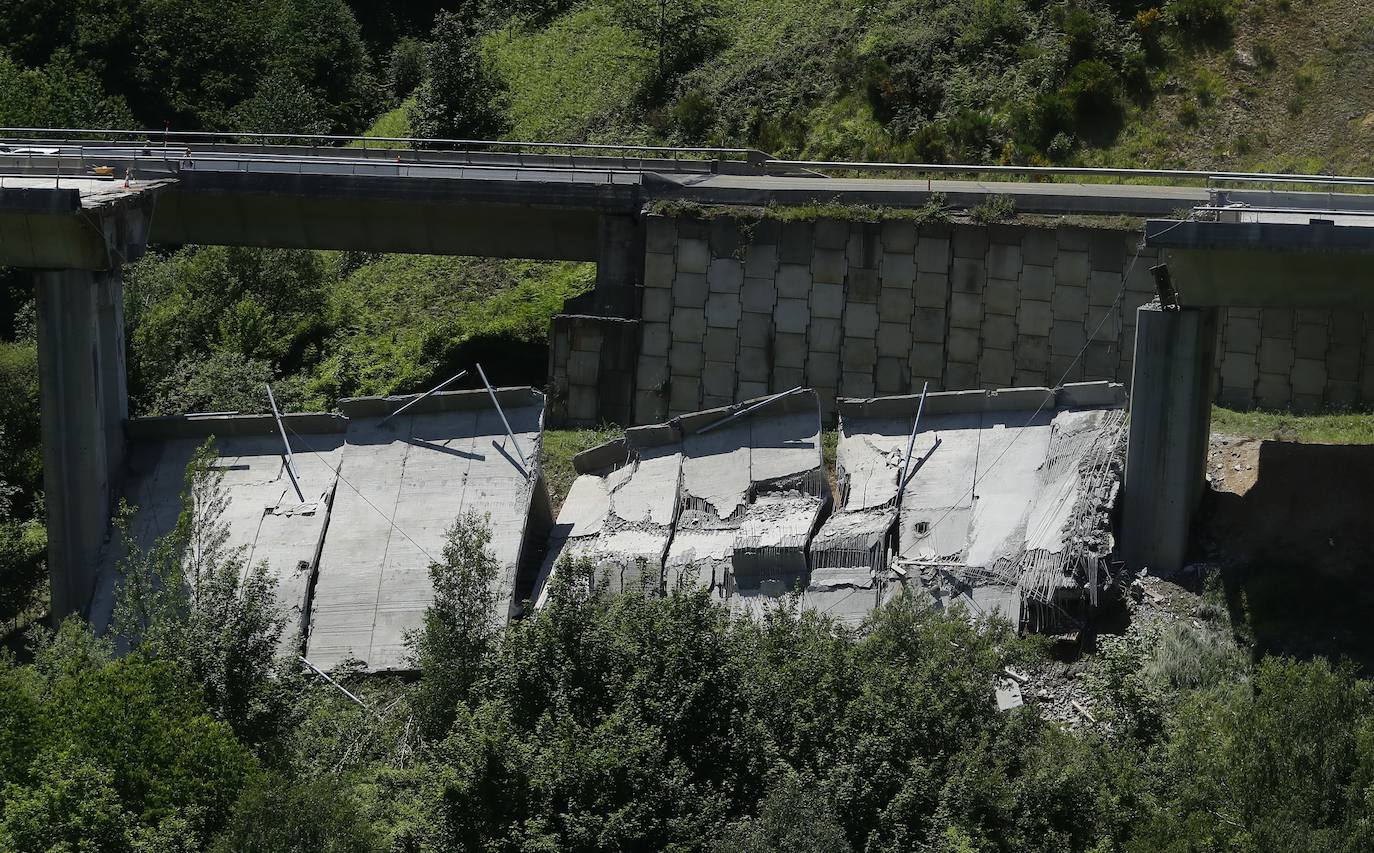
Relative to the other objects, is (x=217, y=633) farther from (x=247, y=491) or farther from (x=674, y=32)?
(x=674, y=32)

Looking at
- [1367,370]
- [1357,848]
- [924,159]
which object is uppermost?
[924,159]

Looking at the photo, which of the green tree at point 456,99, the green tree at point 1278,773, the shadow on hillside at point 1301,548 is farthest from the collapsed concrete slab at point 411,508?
the green tree at point 456,99

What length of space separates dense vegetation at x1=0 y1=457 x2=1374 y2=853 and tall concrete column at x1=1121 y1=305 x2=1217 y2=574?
306cm

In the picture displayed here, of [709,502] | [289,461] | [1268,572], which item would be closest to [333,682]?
[289,461]

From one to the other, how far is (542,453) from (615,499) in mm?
2676

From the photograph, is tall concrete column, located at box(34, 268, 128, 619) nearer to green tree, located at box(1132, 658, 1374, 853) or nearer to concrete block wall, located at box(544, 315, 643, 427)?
concrete block wall, located at box(544, 315, 643, 427)

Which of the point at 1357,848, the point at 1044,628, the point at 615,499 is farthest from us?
the point at 615,499

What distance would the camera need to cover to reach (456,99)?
165ft

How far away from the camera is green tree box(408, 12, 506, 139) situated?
164 feet

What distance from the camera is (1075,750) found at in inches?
832

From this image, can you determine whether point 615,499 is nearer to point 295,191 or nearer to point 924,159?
point 295,191

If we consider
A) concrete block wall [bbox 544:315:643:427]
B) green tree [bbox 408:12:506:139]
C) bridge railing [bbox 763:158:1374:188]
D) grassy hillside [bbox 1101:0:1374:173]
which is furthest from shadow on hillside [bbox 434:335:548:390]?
grassy hillside [bbox 1101:0:1374:173]

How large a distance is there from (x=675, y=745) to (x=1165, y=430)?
1022 centimetres

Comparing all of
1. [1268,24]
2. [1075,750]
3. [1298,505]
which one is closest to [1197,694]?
[1075,750]
